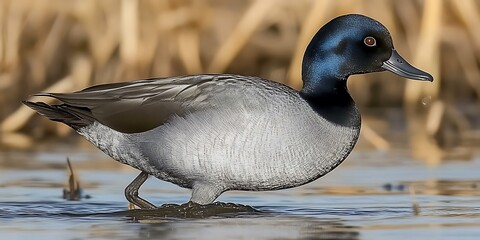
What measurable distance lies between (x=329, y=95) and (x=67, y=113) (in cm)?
156

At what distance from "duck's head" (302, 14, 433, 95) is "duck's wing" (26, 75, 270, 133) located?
397mm

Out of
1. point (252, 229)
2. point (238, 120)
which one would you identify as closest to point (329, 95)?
point (238, 120)

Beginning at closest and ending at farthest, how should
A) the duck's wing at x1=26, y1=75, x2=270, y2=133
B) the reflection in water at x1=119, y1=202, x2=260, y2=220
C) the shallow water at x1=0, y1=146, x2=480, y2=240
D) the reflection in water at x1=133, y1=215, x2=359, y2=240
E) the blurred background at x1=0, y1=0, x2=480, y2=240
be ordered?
1. the reflection in water at x1=133, y1=215, x2=359, y2=240
2. the shallow water at x1=0, y1=146, x2=480, y2=240
3. the blurred background at x1=0, y1=0, x2=480, y2=240
4. the reflection in water at x1=119, y1=202, x2=260, y2=220
5. the duck's wing at x1=26, y1=75, x2=270, y2=133

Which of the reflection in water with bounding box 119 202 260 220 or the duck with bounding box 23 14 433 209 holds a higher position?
the duck with bounding box 23 14 433 209

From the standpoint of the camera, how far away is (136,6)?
12.4 m

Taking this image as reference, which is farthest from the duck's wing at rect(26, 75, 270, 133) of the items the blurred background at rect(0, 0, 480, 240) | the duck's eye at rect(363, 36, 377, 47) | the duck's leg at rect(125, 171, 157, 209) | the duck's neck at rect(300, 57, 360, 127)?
the duck's eye at rect(363, 36, 377, 47)

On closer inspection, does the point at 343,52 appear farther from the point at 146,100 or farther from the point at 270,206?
the point at 146,100

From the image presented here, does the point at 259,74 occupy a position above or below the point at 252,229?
above

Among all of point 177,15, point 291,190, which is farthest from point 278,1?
point 291,190

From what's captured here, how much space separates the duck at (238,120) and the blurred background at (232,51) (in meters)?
3.19

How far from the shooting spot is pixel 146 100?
7637 millimetres

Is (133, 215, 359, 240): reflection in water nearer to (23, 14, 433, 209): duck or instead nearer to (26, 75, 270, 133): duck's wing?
(23, 14, 433, 209): duck

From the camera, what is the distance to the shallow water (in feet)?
21.8

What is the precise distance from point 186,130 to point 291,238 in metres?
1.25
